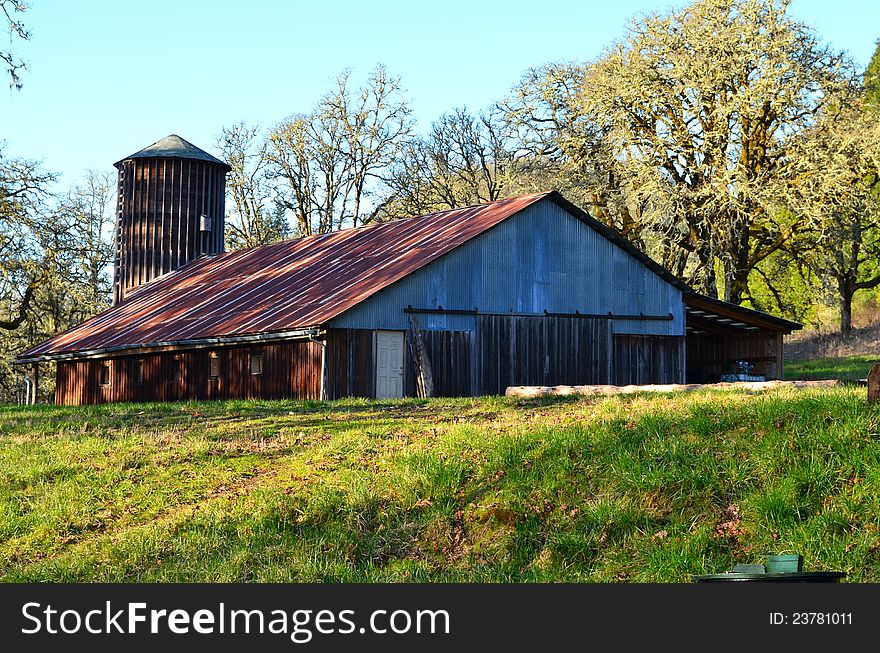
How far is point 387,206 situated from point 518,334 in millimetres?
30695

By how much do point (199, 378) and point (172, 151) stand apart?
708 inches

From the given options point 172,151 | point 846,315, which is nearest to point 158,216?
point 172,151

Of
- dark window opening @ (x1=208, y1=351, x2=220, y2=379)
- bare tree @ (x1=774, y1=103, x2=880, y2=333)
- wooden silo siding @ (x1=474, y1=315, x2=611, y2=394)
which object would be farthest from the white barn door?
bare tree @ (x1=774, y1=103, x2=880, y2=333)

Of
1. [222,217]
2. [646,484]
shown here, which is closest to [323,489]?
[646,484]

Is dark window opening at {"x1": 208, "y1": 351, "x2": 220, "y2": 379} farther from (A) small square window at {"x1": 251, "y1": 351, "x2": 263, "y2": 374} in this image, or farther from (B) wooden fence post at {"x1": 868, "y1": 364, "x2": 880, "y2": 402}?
(B) wooden fence post at {"x1": 868, "y1": 364, "x2": 880, "y2": 402}

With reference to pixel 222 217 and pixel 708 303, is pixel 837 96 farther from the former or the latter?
pixel 222 217

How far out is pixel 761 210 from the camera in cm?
4278

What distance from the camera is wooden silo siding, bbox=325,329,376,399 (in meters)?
28.0

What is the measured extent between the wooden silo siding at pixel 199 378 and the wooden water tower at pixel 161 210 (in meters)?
8.95

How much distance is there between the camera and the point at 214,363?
104ft

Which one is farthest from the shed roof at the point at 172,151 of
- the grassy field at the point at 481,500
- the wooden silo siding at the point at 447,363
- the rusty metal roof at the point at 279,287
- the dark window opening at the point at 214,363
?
the grassy field at the point at 481,500

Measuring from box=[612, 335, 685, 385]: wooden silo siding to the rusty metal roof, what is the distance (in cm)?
515

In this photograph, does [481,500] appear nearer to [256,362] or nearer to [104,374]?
[256,362]

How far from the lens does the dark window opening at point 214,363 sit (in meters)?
31.6
